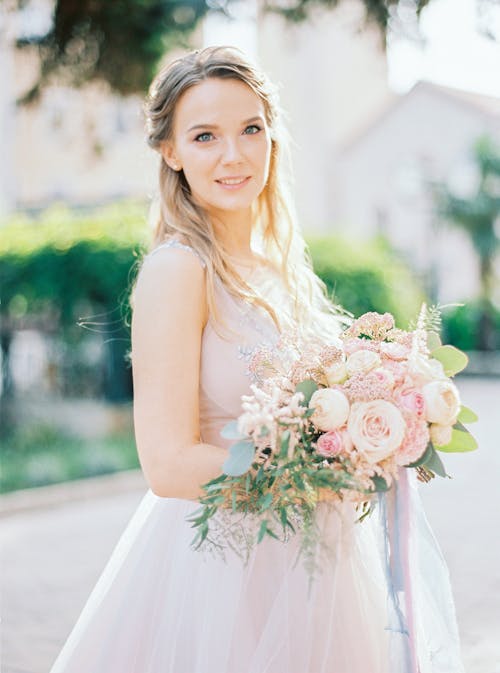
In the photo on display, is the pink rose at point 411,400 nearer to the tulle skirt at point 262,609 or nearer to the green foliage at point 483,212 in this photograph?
the tulle skirt at point 262,609

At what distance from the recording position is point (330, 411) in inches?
79.7

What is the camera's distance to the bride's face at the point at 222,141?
2473 millimetres

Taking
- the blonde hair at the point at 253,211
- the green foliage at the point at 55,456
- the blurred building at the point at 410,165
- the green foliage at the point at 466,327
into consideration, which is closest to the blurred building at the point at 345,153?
the blurred building at the point at 410,165

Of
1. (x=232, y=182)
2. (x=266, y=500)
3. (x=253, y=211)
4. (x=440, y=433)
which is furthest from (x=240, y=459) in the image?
→ (x=253, y=211)

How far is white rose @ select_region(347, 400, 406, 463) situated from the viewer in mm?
1993

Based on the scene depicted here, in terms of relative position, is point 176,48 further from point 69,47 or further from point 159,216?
point 159,216

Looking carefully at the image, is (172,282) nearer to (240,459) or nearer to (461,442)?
(240,459)

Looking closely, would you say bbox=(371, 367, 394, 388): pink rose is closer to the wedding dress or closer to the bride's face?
the wedding dress

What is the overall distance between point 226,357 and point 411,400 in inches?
20.6

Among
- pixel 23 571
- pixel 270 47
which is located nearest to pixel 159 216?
pixel 23 571

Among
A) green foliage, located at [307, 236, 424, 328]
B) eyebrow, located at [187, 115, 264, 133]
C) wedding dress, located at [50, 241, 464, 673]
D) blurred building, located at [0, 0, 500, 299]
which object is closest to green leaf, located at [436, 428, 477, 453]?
wedding dress, located at [50, 241, 464, 673]

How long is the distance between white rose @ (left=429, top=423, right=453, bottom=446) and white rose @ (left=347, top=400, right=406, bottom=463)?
10 cm

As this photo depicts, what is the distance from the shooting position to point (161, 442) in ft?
7.29

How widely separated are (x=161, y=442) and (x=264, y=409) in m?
0.34
